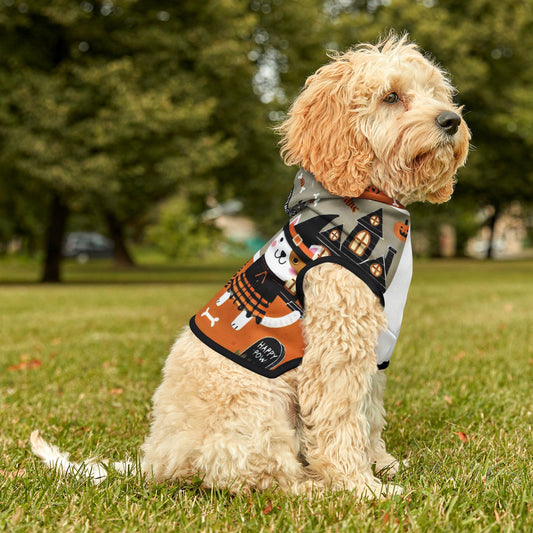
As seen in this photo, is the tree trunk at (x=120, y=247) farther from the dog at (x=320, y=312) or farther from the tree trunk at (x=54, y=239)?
the dog at (x=320, y=312)

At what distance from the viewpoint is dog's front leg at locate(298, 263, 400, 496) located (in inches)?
112

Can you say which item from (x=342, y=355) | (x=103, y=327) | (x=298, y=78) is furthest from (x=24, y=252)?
(x=342, y=355)

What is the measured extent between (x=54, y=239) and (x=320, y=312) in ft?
65.8

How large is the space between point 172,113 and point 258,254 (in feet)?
46.9

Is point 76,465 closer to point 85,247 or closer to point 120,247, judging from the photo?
point 120,247

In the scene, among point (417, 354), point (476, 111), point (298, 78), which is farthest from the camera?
point (476, 111)

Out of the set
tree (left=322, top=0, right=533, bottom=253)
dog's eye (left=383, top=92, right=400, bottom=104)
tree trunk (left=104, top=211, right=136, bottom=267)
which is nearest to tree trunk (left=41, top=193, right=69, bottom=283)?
tree trunk (left=104, top=211, right=136, bottom=267)

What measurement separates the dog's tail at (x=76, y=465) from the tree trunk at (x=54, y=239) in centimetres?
1875

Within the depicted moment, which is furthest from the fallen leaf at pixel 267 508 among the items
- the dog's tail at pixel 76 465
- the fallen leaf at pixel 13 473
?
the fallen leaf at pixel 13 473

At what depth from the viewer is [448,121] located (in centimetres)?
295

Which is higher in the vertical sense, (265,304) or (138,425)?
(265,304)

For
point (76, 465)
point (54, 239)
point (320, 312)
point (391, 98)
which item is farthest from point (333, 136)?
point (54, 239)

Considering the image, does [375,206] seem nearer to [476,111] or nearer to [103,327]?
[103,327]

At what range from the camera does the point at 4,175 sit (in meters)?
19.8
